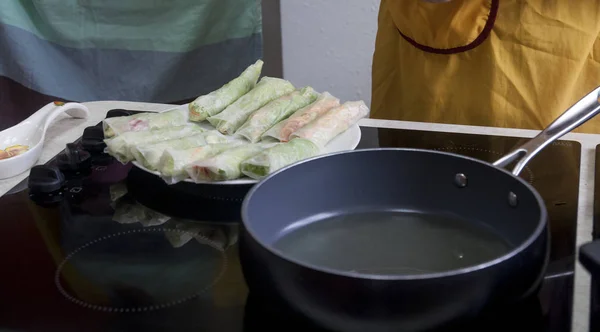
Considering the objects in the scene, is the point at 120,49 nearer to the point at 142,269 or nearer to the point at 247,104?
the point at 247,104

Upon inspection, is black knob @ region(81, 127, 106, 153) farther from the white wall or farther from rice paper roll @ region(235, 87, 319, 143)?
the white wall

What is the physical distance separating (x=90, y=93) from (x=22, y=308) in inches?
51.2

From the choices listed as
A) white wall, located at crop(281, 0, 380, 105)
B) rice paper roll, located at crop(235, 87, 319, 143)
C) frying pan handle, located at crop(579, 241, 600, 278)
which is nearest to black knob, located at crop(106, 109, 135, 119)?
rice paper roll, located at crop(235, 87, 319, 143)

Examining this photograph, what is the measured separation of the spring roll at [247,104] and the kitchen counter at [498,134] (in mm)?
131

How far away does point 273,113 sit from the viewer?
85cm

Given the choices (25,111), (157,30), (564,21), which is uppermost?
(564,21)

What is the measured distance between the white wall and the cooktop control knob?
1062 millimetres

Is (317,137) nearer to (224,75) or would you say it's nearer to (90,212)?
(90,212)

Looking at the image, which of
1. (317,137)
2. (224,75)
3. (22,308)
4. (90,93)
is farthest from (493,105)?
(90,93)

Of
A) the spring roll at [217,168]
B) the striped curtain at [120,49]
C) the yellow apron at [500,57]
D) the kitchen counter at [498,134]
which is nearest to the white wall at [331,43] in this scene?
the striped curtain at [120,49]

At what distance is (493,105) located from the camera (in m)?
0.94

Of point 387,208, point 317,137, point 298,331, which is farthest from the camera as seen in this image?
point 317,137

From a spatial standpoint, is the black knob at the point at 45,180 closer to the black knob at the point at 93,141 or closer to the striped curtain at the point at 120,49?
the black knob at the point at 93,141

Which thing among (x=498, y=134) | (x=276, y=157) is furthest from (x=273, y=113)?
(x=498, y=134)
